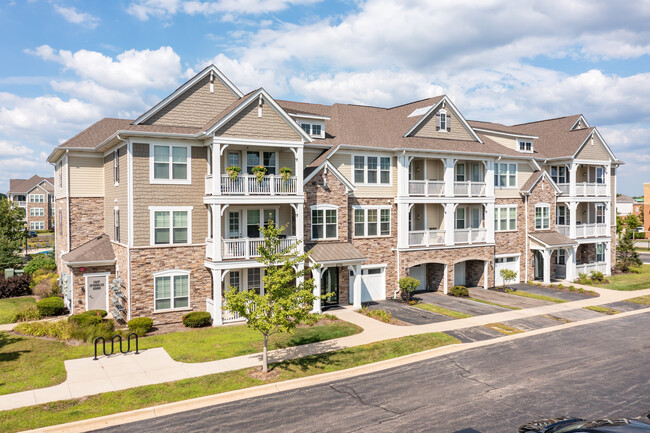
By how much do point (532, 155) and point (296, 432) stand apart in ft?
103

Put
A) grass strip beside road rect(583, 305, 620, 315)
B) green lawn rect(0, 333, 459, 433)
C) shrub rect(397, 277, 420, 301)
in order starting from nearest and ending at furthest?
1. green lawn rect(0, 333, 459, 433)
2. grass strip beside road rect(583, 305, 620, 315)
3. shrub rect(397, 277, 420, 301)

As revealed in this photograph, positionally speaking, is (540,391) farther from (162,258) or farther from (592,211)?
(592,211)

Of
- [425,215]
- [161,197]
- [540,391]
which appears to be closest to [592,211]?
[425,215]

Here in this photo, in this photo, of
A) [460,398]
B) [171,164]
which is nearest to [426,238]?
[171,164]

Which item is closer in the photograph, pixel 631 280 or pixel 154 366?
pixel 154 366

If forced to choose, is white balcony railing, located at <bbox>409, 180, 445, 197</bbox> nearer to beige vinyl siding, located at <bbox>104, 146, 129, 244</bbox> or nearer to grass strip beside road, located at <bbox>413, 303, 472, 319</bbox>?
grass strip beside road, located at <bbox>413, 303, 472, 319</bbox>

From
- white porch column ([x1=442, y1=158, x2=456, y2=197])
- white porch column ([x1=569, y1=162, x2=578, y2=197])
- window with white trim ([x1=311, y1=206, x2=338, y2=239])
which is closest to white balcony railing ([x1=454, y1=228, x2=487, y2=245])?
white porch column ([x1=442, y1=158, x2=456, y2=197])

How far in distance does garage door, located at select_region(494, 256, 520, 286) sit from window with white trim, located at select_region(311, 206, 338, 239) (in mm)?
14098

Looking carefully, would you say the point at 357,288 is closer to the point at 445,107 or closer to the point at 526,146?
the point at 445,107

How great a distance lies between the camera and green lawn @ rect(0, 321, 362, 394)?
51.7 feet

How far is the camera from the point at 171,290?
926 inches

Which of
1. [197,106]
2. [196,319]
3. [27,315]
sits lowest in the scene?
[27,315]

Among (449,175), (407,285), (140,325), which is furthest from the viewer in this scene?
(449,175)

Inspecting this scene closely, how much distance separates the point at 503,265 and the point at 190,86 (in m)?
25.0
